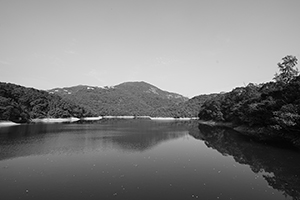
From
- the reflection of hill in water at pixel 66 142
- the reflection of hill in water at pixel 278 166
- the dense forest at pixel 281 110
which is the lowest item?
the reflection of hill in water at pixel 278 166

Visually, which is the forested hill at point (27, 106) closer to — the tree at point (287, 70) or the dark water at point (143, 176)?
the dark water at point (143, 176)

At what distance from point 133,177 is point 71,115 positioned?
92826 millimetres

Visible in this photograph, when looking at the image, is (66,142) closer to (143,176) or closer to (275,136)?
(143,176)

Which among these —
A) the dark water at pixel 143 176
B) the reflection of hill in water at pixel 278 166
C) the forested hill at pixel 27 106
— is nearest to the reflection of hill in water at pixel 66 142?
the dark water at pixel 143 176

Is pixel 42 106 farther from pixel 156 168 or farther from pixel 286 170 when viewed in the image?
pixel 286 170

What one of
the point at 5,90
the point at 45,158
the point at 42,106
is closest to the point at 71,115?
the point at 42,106

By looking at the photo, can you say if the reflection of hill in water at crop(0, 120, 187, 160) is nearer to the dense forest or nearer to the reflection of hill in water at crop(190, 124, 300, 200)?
the reflection of hill in water at crop(190, 124, 300, 200)

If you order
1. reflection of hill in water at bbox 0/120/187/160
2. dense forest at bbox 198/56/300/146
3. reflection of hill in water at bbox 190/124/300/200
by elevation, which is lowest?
reflection of hill in water at bbox 190/124/300/200

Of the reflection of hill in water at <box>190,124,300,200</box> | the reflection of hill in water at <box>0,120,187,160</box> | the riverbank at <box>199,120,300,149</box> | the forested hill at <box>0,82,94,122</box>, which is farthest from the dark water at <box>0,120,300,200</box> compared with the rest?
the forested hill at <box>0,82,94,122</box>

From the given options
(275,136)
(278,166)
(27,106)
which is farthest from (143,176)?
(27,106)

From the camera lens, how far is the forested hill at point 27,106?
56.3 m

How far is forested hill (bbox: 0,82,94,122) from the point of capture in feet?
185

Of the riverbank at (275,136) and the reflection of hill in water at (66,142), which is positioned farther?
the riverbank at (275,136)

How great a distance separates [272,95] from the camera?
33656 millimetres
